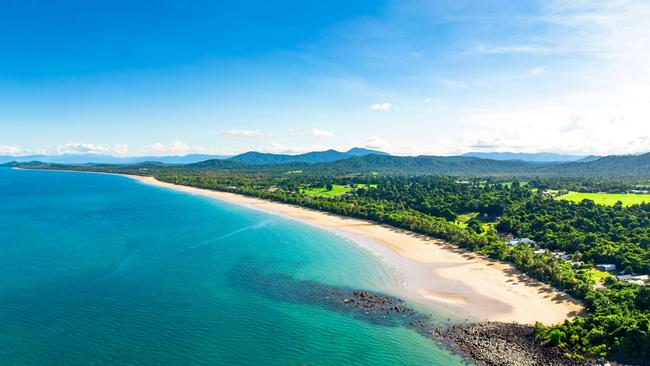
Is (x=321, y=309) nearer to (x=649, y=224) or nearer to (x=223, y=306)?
(x=223, y=306)

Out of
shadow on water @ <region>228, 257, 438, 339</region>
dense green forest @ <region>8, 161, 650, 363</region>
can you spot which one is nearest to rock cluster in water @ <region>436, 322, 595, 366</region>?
dense green forest @ <region>8, 161, 650, 363</region>

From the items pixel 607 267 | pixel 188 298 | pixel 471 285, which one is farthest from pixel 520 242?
pixel 188 298

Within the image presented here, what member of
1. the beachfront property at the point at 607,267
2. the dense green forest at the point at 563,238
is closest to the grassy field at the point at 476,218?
the dense green forest at the point at 563,238

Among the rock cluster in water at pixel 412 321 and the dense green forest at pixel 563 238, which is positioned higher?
the dense green forest at pixel 563 238

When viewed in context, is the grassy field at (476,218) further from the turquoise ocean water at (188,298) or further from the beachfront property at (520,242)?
the turquoise ocean water at (188,298)

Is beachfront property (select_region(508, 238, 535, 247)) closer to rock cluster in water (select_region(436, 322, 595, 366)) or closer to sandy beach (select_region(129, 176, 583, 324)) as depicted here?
sandy beach (select_region(129, 176, 583, 324))

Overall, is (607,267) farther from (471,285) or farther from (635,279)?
(471,285)
